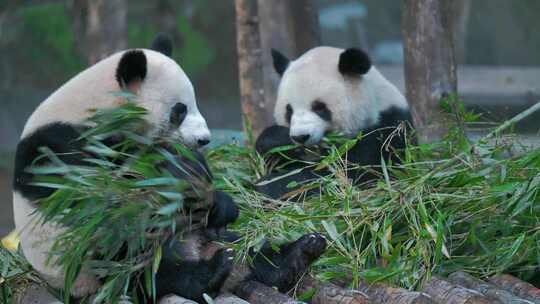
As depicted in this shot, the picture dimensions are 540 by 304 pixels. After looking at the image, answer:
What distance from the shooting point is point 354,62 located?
18.4 feet

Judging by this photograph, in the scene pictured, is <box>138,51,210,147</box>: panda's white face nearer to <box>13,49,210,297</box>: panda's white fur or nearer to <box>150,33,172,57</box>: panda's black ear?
<box>13,49,210,297</box>: panda's white fur

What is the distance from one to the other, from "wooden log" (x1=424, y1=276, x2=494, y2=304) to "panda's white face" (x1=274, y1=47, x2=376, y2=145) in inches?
80.8

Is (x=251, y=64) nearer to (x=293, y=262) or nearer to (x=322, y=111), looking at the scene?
(x=322, y=111)

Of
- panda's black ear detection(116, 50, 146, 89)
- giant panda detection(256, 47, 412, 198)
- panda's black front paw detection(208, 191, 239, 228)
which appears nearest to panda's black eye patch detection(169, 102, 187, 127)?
panda's black ear detection(116, 50, 146, 89)

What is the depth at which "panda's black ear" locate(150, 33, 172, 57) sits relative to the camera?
5.19 m

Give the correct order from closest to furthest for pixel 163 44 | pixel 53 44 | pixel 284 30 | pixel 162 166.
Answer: pixel 162 166
pixel 163 44
pixel 284 30
pixel 53 44

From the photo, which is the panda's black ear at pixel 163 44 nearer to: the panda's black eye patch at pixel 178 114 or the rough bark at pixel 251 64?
the panda's black eye patch at pixel 178 114

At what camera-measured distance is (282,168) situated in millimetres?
5730

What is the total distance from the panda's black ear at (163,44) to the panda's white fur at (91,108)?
1.13 ft

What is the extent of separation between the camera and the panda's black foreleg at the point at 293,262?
3.92 m

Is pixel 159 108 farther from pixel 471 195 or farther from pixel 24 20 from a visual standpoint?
pixel 24 20

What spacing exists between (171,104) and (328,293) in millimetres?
1522

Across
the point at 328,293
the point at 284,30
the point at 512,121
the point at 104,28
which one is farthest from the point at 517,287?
the point at 104,28

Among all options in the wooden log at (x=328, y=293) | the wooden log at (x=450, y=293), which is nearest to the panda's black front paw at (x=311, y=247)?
the wooden log at (x=328, y=293)
